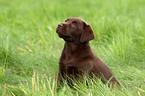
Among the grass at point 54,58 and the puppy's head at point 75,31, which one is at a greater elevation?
the puppy's head at point 75,31

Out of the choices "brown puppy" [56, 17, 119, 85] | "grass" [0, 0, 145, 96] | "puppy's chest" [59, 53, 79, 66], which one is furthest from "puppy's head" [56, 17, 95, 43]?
"grass" [0, 0, 145, 96]

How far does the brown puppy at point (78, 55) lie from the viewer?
3277mm

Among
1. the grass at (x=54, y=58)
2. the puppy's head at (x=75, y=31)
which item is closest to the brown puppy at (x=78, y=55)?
the puppy's head at (x=75, y=31)

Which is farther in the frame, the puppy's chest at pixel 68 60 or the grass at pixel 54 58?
the puppy's chest at pixel 68 60

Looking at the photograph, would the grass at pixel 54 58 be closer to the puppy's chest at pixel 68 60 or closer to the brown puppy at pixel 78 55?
the brown puppy at pixel 78 55

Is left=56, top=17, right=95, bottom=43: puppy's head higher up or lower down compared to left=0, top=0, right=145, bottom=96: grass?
higher up

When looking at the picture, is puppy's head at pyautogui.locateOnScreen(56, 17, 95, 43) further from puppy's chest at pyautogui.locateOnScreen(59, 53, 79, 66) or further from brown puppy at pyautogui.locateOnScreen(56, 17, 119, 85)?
puppy's chest at pyautogui.locateOnScreen(59, 53, 79, 66)

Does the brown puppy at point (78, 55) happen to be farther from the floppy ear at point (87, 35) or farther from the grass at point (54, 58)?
the grass at point (54, 58)

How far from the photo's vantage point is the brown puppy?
3277 mm

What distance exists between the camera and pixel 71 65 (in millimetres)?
3291

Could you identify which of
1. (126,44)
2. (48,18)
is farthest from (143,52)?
(48,18)

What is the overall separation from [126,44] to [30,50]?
1.76 meters

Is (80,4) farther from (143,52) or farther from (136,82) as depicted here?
(136,82)

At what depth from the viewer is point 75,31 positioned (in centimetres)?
337
